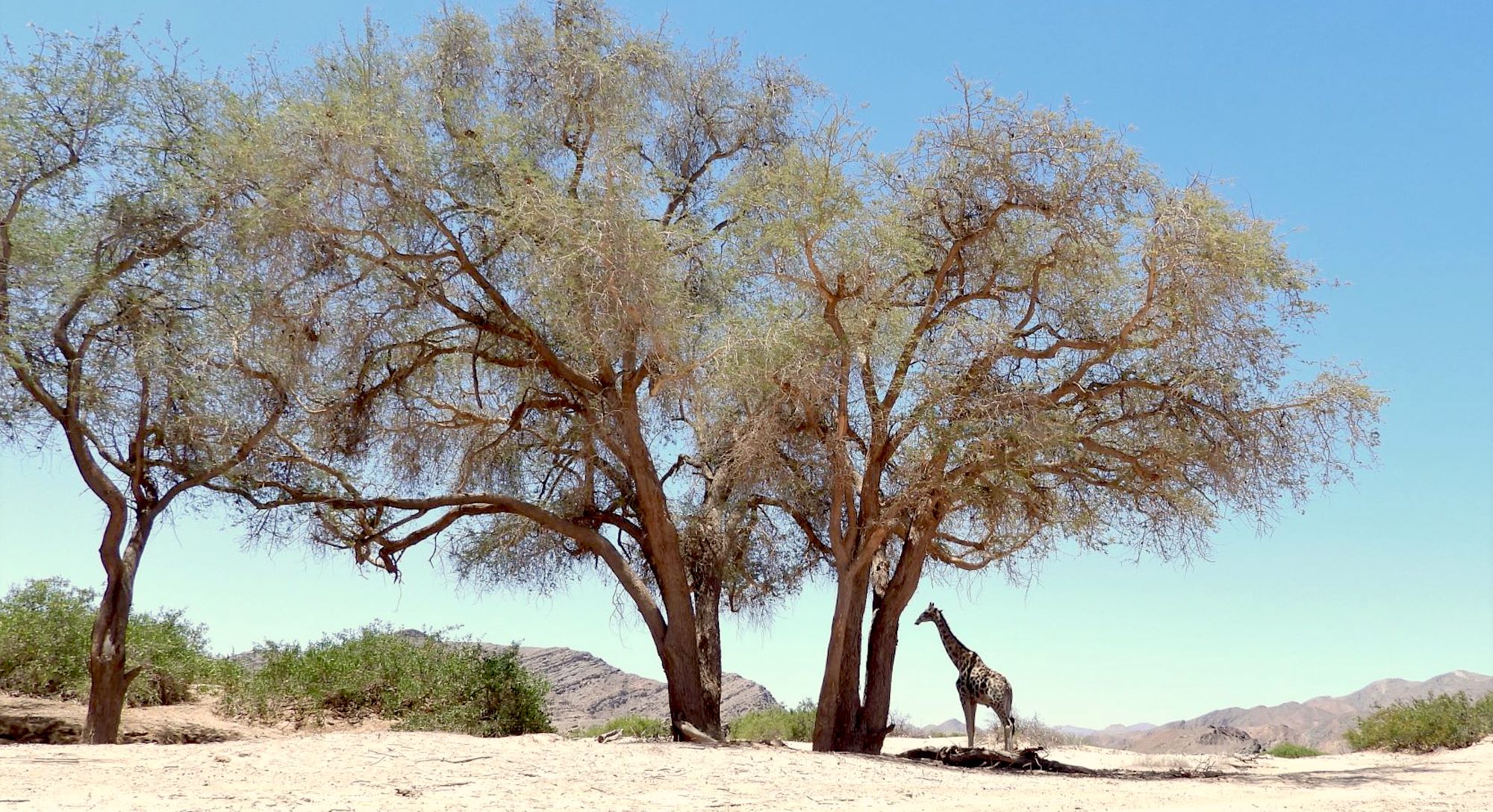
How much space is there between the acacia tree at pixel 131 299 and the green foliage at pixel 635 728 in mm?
7157

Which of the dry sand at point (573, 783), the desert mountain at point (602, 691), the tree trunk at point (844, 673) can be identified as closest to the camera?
the dry sand at point (573, 783)

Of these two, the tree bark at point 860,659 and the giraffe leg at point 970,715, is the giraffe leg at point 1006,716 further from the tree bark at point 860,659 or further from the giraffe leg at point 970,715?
the tree bark at point 860,659

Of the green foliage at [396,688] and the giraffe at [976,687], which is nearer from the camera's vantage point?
the giraffe at [976,687]

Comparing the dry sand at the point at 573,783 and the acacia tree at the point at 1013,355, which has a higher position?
the acacia tree at the point at 1013,355

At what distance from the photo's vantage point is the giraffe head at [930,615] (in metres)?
15.1

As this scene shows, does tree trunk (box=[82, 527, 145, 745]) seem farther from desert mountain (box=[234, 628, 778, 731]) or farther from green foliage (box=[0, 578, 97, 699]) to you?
desert mountain (box=[234, 628, 778, 731])

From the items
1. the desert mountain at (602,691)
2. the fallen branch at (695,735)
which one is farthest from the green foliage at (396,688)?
the desert mountain at (602,691)

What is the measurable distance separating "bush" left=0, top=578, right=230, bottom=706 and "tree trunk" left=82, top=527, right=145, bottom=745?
13.0 ft

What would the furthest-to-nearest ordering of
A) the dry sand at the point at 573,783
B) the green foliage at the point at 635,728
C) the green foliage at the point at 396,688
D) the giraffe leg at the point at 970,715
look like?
the green foliage at the point at 635,728, the green foliage at the point at 396,688, the giraffe leg at the point at 970,715, the dry sand at the point at 573,783

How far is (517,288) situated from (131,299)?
421 cm

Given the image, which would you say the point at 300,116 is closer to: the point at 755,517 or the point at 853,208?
the point at 853,208

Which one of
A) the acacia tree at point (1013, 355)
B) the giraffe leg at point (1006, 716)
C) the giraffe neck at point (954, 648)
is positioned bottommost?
the giraffe leg at point (1006, 716)

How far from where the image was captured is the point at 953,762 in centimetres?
1273

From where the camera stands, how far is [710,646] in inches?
586
